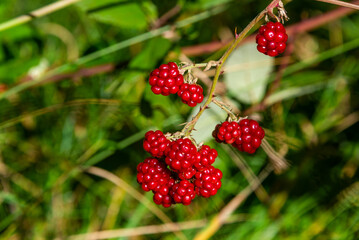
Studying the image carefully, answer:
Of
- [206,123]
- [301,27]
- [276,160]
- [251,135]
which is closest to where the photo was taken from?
[251,135]

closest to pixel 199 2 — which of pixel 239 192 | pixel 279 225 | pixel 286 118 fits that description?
pixel 286 118

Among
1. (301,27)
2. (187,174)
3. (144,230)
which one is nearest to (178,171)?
(187,174)

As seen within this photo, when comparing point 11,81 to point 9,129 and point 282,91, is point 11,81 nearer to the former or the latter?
point 9,129

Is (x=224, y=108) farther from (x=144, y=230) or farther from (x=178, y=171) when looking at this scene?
(x=144, y=230)

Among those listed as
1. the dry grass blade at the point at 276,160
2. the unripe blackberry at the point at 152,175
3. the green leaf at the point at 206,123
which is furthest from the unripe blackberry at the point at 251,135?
the dry grass blade at the point at 276,160

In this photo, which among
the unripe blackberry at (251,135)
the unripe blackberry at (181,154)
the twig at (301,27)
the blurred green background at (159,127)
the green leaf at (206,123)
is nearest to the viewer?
the unripe blackberry at (181,154)

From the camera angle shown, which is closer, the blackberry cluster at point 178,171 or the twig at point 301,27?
the blackberry cluster at point 178,171

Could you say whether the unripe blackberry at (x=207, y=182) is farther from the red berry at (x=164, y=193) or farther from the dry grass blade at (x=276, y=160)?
the dry grass blade at (x=276, y=160)

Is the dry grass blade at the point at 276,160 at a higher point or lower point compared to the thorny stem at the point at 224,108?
lower
